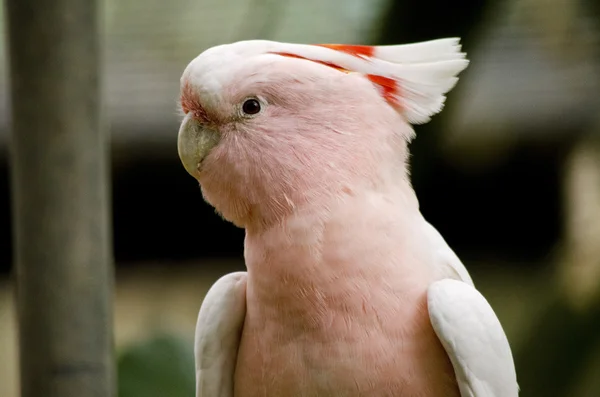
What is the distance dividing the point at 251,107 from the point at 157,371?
0.70 meters

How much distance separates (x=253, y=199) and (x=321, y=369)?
17 centimetres

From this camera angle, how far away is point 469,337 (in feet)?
2.42

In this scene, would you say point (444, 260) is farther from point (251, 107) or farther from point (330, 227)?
point (251, 107)

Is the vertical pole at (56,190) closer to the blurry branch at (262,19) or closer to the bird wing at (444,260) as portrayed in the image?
the bird wing at (444,260)

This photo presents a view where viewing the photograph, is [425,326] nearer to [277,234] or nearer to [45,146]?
[277,234]

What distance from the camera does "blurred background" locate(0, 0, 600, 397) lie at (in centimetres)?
135

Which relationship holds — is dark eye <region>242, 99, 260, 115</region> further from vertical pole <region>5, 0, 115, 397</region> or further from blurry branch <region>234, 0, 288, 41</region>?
blurry branch <region>234, 0, 288, 41</region>

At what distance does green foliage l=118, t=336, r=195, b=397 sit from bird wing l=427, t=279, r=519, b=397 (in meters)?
0.67

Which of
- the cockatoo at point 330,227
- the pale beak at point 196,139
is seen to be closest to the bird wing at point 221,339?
the cockatoo at point 330,227

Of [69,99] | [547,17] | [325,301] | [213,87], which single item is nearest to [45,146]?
[69,99]

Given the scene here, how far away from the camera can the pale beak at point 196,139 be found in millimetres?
764

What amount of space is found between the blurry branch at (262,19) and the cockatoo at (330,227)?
28.0 inches

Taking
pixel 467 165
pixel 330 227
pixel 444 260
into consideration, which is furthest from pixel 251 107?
pixel 467 165

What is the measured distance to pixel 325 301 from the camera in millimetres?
731
